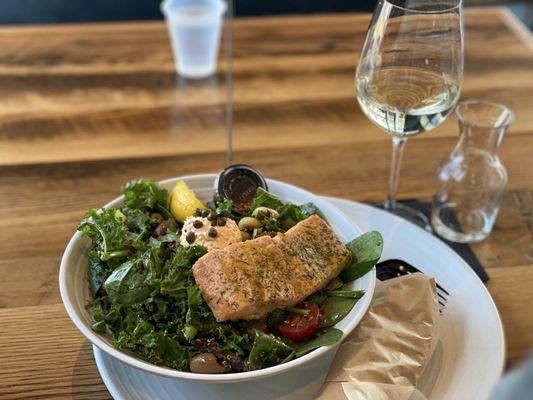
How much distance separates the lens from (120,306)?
Result: 1038 millimetres

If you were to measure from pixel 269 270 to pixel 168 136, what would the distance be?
2.64 ft

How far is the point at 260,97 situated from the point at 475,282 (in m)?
0.94

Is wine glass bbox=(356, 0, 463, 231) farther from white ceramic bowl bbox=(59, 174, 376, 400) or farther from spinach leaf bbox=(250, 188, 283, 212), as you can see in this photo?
white ceramic bowl bbox=(59, 174, 376, 400)

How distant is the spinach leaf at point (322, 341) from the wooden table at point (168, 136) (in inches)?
13.0

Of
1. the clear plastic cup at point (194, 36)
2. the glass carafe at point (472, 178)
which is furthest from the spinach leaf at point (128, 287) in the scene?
the clear plastic cup at point (194, 36)

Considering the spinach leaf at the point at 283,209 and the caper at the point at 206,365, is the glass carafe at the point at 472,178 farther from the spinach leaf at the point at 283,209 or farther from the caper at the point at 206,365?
the caper at the point at 206,365

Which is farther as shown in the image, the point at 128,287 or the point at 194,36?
the point at 194,36

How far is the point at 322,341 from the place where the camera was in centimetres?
99

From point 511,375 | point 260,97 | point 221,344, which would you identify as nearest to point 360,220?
→ point 221,344

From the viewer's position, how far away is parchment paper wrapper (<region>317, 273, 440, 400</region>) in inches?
39.4

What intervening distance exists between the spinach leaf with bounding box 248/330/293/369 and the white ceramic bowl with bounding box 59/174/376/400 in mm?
24

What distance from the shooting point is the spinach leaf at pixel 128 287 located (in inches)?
40.9

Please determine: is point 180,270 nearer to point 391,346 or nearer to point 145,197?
point 145,197

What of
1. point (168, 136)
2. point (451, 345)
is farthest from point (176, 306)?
point (168, 136)
